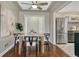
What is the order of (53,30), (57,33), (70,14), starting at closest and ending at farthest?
(53,30)
(57,33)
(70,14)

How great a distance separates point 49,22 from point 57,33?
0.94m

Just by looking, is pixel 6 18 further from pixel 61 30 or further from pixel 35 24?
pixel 61 30

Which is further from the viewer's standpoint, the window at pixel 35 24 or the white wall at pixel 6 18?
the window at pixel 35 24

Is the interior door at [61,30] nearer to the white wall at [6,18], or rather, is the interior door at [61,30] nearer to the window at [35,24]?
the window at [35,24]

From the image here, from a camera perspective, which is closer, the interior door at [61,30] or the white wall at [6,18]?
the white wall at [6,18]

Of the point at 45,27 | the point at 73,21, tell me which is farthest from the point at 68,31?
the point at 45,27

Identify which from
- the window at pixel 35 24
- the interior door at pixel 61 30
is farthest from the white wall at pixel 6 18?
the interior door at pixel 61 30

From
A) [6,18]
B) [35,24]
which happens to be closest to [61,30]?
[35,24]

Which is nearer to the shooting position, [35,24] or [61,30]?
[35,24]

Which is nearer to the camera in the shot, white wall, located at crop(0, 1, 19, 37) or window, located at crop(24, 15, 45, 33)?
white wall, located at crop(0, 1, 19, 37)

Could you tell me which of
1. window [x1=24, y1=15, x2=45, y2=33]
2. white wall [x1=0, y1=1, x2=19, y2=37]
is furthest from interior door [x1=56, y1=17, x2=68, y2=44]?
white wall [x1=0, y1=1, x2=19, y2=37]

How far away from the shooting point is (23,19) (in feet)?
33.9

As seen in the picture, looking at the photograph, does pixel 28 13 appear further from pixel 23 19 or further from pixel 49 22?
pixel 49 22

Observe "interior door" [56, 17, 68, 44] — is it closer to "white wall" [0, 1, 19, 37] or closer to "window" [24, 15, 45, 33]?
"window" [24, 15, 45, 33]
